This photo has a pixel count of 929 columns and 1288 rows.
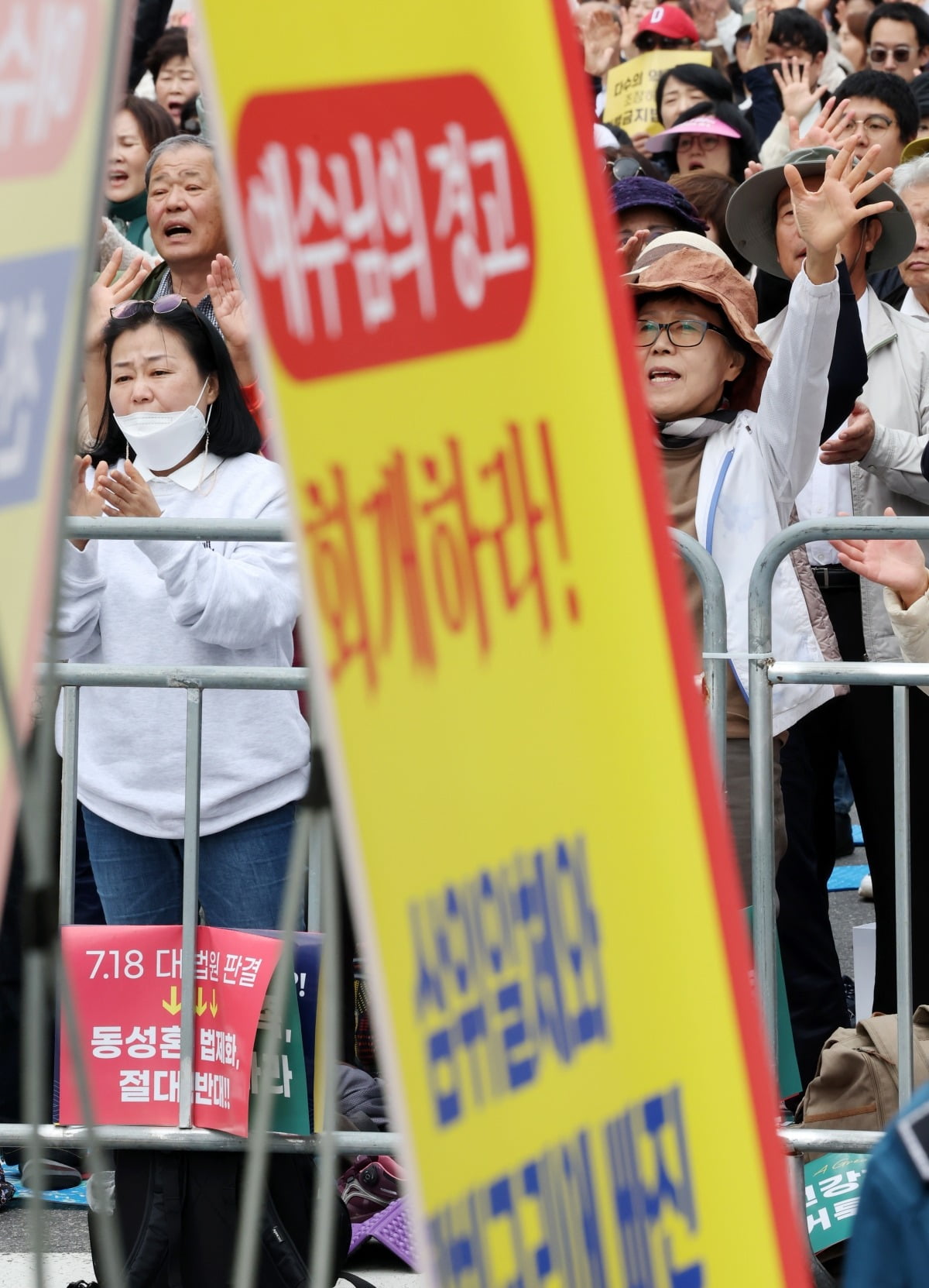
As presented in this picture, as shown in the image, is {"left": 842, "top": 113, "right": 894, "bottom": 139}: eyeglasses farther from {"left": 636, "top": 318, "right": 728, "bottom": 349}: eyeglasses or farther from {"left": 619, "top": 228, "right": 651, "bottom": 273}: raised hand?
{"left": 636, "top": 318, "right": 728, "bottom": 349}: eyeglasses

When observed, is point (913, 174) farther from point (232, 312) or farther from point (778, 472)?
point (232, 312)

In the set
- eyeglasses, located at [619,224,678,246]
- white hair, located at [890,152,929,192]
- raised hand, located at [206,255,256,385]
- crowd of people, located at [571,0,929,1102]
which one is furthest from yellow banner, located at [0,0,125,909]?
white hair, located at [890,152,929,192]

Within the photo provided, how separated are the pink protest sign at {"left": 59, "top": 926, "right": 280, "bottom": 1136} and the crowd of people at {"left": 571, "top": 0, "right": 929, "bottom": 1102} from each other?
1.00m

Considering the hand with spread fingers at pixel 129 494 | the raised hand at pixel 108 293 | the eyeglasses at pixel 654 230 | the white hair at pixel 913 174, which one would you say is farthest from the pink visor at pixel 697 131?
the hand with spread fingers at pixel 129 494

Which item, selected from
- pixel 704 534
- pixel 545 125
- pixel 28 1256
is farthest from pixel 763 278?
pixel 545 125

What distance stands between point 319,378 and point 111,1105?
2.40 meters

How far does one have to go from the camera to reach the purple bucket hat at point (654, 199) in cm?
495

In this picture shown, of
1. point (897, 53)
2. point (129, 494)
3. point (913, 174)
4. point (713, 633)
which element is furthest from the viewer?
point (897, 53)

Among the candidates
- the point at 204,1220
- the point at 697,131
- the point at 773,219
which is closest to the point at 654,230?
the point at 773,219

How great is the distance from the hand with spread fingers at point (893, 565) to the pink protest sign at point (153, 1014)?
1.27 m

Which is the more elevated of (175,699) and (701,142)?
(701,142)

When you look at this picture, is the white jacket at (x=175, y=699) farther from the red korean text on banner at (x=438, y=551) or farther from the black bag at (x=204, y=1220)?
the red korean text on banner at (x=438, y=551)

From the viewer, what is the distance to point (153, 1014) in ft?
11.1

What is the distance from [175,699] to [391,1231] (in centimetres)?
114
